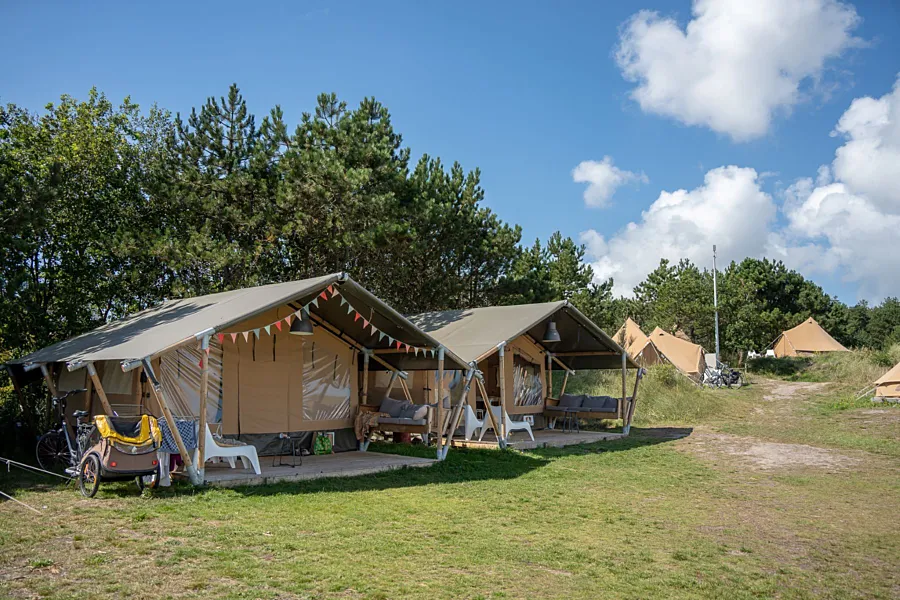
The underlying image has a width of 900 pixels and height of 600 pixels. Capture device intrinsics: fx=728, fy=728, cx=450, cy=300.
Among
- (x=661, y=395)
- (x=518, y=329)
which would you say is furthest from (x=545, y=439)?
(x=661, y=395)

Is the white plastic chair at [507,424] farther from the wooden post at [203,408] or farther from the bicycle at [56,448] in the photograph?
the bicycle at [56,448]

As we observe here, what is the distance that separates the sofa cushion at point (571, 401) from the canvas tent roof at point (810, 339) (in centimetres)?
2436

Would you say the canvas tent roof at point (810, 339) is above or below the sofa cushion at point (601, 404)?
above

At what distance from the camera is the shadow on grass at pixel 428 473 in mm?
7984

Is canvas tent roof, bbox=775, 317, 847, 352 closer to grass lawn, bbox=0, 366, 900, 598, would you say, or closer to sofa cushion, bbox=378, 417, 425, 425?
grass lawn, bbox=0, 366, 900, 598

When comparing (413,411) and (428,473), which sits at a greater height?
(413,411)

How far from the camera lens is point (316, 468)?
9.49 meters

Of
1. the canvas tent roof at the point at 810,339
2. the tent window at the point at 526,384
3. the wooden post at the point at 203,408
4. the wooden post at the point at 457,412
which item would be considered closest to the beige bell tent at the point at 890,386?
the tent window at the point at 526,384

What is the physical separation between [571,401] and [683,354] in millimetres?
13867

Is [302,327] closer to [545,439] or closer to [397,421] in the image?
[397,421]

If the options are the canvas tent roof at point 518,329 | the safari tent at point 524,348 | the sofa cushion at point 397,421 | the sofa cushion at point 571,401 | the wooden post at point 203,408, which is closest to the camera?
A: the wooden post at point 203,408

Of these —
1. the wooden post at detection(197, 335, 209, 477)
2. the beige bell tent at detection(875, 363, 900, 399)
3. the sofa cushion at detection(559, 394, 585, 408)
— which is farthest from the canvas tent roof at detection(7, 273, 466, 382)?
the beige bell tent at detection(875, 363, 900, 399)

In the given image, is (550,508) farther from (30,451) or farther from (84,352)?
(30,451)

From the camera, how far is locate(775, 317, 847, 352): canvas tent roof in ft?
116
